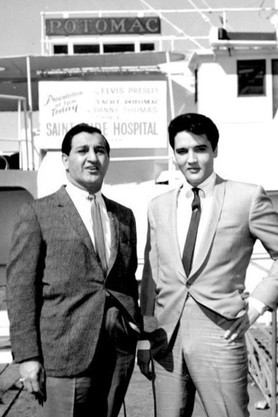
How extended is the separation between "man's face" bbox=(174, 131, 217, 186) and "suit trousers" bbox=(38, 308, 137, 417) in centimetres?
76

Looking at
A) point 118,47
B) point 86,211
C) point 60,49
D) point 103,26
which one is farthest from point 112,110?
→ point 86,211

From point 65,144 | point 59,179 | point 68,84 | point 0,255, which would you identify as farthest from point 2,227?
point 65,144

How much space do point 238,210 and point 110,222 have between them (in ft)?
2.10

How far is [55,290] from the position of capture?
2523 millimetres

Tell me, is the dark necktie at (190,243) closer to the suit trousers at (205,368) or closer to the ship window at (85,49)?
the suit trousers at (205,368)

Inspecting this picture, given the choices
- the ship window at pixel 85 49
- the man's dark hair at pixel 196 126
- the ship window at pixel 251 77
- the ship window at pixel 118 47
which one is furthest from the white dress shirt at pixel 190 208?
the ship window at pixel 85 49

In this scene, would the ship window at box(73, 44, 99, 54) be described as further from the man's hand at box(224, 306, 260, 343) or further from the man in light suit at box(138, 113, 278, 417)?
the man's hand at box(224, 306, 260, 343)

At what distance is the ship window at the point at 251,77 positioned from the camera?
38.1ft

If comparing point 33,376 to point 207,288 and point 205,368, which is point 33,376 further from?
point 207,288

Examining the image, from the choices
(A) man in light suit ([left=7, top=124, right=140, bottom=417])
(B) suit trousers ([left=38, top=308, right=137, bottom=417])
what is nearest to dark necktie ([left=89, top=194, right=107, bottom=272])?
(A) man in light suit ([left=7, top=124, right=140, bottom=417])

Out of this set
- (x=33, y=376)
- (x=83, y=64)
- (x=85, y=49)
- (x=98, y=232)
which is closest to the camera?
(x=33, y=376)

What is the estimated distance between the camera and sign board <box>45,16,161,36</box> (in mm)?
12945

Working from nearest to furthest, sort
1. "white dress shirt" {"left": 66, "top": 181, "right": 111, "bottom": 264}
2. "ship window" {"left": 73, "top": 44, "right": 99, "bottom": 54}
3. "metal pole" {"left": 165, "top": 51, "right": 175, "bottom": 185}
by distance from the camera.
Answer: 1. "white dress shirt" {"left": 66, "top": 181, "right": 111, "bottom": 264}
2. "metal pole" {"left": 165, "top": 51, "right": 175, "bottom": 185}
3. "ship window" {"left": 73, "top": 44, "right": 99, "bottom": 54}

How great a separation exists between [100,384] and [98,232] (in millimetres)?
724
